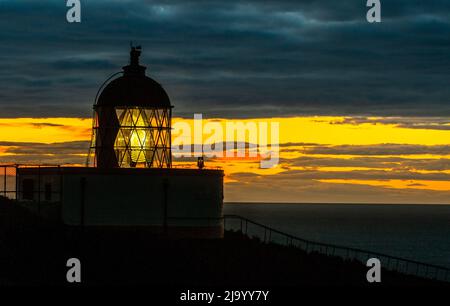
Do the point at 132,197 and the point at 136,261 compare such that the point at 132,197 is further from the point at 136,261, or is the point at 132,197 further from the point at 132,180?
the point at 136,261

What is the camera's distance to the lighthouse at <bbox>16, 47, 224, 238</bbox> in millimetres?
46188

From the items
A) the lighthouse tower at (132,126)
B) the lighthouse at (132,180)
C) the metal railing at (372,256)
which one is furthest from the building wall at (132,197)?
the metal railing at (372,256)

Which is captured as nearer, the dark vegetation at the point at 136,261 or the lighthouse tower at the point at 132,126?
the dark vegetation at the point at 136,261

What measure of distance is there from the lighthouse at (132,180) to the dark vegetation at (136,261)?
675 millimetres

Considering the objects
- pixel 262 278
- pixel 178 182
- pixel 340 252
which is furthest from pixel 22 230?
pixel 340 252

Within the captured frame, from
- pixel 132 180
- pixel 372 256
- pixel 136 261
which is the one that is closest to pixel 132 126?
pixel 132 180

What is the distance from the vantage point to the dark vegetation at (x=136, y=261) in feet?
137

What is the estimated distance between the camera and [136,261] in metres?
43.7

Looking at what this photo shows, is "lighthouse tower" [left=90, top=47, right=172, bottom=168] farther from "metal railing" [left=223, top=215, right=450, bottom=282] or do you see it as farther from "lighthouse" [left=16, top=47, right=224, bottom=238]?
"metal railing" [left=223, top=215, right=450, bottom=282]

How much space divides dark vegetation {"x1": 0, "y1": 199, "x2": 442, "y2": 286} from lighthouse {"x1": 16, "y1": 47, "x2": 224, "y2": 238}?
2.21ft

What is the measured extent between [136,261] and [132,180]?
Answer: 425cm

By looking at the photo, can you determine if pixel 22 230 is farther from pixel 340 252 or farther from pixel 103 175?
pixel 340 252

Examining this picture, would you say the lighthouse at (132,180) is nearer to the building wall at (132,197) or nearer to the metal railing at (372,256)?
the building wall at (132,197)
